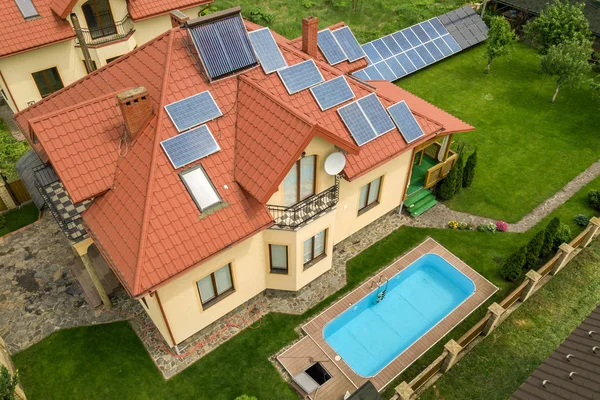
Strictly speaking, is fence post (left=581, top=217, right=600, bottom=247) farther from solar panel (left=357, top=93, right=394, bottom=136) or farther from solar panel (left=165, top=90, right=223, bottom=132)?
solar panel (left=165, top=90, right=223, bottom=132)

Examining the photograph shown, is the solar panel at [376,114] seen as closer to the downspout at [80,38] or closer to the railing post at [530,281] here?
the railing post at [530,281]

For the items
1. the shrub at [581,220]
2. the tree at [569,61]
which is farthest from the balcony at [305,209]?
the tree at [569,61]

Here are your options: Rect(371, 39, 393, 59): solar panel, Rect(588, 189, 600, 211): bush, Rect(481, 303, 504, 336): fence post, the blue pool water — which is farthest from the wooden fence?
Rect(371, 39, 393, 59): solar panel

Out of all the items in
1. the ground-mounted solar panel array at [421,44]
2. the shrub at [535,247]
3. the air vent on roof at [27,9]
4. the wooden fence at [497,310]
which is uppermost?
the air vent on roof at [27,9]

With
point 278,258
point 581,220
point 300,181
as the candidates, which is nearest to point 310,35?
point 300,181

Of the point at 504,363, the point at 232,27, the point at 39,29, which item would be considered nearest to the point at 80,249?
the point at 232,27

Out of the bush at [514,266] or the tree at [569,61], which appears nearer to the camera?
the bush at [514,266]
